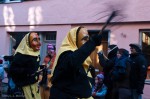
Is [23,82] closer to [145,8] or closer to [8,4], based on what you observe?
[145,8]

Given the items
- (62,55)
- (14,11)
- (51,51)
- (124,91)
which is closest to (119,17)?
(62,55)

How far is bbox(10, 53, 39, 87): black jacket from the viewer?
22.0 ft

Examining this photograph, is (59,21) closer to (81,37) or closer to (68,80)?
(81,37)

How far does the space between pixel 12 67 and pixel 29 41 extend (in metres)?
0.73

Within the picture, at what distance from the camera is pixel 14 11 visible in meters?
16.8

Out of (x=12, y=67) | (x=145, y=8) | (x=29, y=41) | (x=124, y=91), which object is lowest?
(x=124, y=91)

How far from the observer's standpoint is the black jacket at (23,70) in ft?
Result: 22.0

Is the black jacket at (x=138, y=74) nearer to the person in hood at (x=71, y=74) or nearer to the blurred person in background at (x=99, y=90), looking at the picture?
the blurred person in background at (x=99, y=90)

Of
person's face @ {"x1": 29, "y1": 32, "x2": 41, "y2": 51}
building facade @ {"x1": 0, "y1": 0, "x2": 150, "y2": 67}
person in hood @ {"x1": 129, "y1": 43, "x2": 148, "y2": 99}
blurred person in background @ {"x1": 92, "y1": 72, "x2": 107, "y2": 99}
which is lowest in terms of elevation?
blurred person in background @ {"x1": 92, "y1": 72, "x2": 107, "y2": 99}

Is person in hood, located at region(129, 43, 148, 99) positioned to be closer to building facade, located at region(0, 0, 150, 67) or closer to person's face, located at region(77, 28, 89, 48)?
building facade, located at region(0, 0, 150, 67)

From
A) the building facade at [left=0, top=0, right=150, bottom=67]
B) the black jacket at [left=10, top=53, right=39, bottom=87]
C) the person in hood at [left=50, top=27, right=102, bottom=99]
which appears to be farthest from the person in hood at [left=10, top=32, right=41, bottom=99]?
the building facade at [left=0, top=0, right=150, bottom=67]

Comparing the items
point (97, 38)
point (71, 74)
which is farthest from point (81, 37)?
point (97, 38)

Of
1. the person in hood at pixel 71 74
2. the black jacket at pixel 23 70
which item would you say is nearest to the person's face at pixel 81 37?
the person in hood at pixel 71 74

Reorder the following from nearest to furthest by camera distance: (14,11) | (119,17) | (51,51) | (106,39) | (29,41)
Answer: (119,17) < (29,41) < (51,51) < (106,39) < (14,11)
